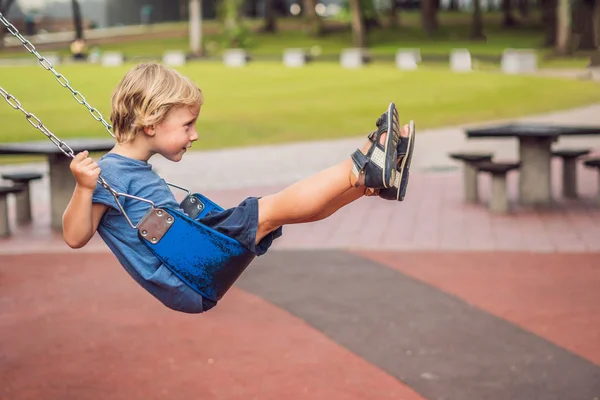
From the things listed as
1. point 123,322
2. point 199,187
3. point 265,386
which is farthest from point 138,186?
point 199,187

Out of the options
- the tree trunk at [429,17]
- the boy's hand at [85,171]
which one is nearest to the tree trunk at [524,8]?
the tree trunk at [429,17]

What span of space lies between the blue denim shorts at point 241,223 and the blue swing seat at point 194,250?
1.5 inches

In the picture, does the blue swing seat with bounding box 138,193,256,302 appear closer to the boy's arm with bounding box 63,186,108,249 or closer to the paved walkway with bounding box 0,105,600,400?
the boy's arm with bounding box 63,186,108,249

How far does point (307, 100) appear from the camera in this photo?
27.4 m

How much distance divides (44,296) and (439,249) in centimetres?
335

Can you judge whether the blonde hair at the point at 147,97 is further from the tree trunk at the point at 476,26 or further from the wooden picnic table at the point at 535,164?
the tree trunk at the point at 476,26

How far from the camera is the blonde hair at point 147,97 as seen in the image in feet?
14.2

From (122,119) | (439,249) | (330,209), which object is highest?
(122,119)

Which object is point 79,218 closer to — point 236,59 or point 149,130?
point 149,130

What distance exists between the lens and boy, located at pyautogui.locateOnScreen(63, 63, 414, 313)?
4297 millimetres

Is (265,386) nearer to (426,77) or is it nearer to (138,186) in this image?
(138,186)

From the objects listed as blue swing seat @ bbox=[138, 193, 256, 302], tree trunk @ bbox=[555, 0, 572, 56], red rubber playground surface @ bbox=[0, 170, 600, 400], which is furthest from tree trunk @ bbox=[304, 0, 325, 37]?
blue swing seat @ bbox=[138, 193, 256, 302]

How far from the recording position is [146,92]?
4340mm

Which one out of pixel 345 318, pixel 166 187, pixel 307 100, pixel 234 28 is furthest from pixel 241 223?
pixel 234 28
